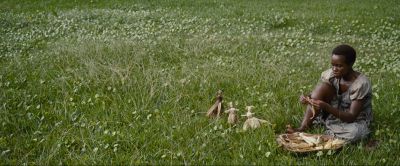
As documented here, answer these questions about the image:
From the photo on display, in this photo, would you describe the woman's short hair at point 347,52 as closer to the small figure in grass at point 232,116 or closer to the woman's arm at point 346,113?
the woman's arm at point 346,113

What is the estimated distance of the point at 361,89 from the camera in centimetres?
493

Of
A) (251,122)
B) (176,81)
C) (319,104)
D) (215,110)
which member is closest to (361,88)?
(319,104)

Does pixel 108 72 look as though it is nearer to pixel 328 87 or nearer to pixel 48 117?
pixel 48 117

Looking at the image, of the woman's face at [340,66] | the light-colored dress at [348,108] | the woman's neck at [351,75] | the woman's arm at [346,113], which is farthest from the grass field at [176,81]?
the woman's face at [340,66]

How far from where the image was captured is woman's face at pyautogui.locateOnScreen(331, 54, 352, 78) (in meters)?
4.91

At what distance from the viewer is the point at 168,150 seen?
489cm

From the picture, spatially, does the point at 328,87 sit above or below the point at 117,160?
above

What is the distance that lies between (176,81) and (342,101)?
9.11 ft

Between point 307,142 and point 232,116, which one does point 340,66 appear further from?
point 232,116

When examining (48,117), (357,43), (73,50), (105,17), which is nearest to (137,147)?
(48,117)

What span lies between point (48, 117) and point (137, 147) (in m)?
1.60

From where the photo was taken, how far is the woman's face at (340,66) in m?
4.91

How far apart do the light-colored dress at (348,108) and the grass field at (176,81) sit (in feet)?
0.67

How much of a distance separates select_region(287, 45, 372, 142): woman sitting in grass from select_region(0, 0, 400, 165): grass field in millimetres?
252
